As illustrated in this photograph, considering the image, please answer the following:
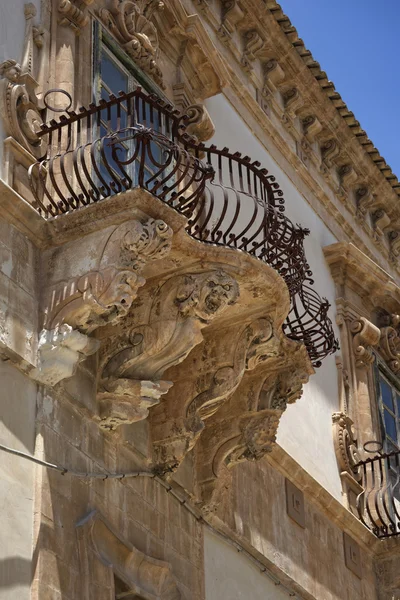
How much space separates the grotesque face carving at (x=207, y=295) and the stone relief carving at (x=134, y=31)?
2.37 metres

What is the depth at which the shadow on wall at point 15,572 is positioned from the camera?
24.4ft

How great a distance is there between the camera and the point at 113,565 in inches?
328

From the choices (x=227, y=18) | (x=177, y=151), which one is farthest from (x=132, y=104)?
(x=227, y=18)

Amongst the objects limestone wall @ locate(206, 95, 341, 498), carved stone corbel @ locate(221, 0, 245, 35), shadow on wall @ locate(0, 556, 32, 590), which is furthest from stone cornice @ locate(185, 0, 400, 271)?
shadow on wall @ locate(0, 556, 32, 590)

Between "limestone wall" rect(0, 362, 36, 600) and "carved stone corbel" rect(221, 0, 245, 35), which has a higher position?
"carved stone corbel" rect(221, 0, 245, 35)

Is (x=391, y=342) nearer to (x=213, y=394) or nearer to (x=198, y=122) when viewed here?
(x=198, y=122)

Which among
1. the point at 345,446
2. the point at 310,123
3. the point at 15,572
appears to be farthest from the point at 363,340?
the point at 15,572

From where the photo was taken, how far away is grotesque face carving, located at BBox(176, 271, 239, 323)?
8.80 metres

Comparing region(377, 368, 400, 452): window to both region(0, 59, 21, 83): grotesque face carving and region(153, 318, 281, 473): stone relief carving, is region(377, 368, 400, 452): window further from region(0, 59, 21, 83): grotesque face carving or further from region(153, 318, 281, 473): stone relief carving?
region(0, 59, 21, 83): grotesque face carving

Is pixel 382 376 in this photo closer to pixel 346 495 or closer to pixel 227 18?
pixel 346 495

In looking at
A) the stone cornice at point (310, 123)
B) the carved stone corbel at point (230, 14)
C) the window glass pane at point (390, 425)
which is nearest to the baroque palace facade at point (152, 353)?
the carved stone corbel at point (230, 14)

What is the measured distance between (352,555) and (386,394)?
245cm

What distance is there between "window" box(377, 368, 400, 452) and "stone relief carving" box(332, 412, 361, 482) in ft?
2.39

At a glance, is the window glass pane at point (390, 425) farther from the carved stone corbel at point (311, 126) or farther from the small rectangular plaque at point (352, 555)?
the carved stone corbel at point (311, 126)
